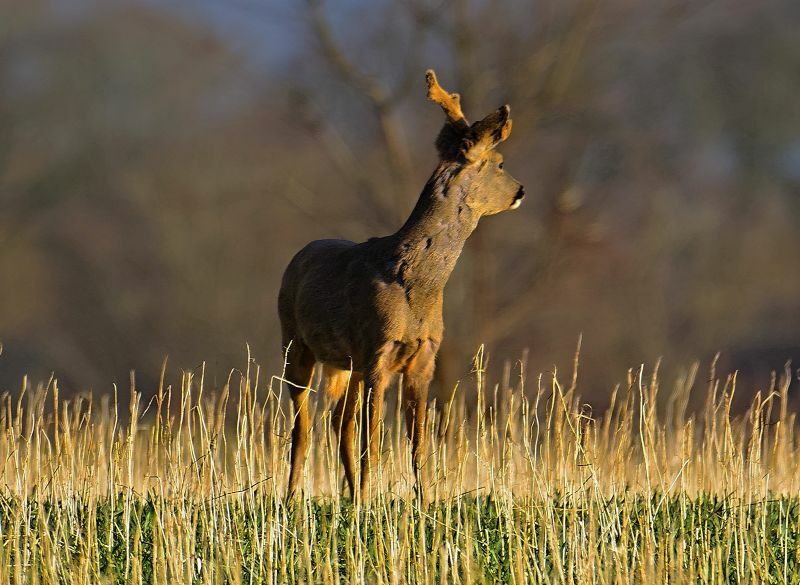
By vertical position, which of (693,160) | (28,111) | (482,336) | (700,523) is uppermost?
(28,111)

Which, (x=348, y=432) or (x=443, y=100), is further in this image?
(x=348, y=432)

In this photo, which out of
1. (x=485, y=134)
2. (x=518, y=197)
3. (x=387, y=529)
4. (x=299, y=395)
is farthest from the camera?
(x=299, y=395)

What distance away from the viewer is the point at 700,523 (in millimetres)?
7016

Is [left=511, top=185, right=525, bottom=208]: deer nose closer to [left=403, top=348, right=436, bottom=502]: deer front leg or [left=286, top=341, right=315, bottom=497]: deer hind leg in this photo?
[left=403, top=348, right=436, bottom=502]: deer front leg

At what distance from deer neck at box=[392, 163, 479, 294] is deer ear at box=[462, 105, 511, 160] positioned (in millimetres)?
144

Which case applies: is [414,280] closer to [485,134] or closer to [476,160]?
[476,160]

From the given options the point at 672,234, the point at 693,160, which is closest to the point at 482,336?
the point at 672,234

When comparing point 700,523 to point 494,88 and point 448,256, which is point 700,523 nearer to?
point 448,256

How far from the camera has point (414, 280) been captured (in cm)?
757

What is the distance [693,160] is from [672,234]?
1988mm

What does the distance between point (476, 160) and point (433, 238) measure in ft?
1.74

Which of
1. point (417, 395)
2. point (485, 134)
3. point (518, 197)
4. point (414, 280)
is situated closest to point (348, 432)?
point (417, 395)

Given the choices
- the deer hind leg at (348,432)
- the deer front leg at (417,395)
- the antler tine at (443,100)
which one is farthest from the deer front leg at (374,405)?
the antler tine at (443,100)

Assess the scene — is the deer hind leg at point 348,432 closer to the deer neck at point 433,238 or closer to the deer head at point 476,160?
the deer neck at point 433,238
